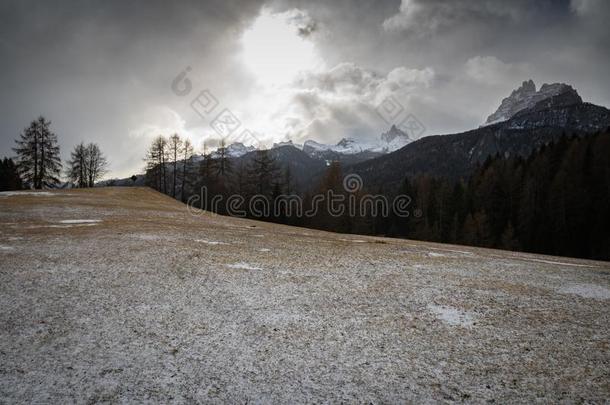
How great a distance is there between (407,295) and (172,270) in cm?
818

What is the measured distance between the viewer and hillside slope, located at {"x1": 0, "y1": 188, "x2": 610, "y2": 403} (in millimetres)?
5000

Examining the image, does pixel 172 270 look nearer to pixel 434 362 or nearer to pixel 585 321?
pixel 434 362

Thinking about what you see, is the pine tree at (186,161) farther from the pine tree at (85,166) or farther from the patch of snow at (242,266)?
the patch of snow at (242,266)

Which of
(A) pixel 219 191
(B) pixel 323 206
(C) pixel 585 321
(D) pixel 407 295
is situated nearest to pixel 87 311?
(D) pixel 407 295

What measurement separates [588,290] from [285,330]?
11578 mm

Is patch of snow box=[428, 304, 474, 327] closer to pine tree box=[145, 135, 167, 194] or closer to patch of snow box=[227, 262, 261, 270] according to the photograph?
patch of snow box=[227, 262, 261, 270]

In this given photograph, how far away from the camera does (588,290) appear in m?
10.8

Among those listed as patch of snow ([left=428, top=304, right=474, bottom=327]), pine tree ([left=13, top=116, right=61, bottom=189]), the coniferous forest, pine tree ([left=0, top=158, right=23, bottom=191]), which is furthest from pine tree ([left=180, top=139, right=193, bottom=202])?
patch of snow ([left=428, top=304, right=474, bottom=327])

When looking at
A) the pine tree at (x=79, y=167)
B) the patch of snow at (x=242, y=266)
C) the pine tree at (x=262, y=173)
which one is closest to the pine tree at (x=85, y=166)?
the pine tree at (x=79, y=167)

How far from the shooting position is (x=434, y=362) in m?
5.78

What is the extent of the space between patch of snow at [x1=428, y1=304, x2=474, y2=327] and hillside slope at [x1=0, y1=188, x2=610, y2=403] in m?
0.06

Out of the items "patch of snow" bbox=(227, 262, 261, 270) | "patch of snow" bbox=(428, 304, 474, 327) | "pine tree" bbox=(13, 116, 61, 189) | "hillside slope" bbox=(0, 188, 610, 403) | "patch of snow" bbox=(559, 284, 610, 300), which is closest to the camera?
"hillside slope" bbox=(0, 188, 610, 403)

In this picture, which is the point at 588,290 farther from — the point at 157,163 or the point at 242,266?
the point at 157,163

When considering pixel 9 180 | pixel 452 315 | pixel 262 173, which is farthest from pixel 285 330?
pixel 9 180
